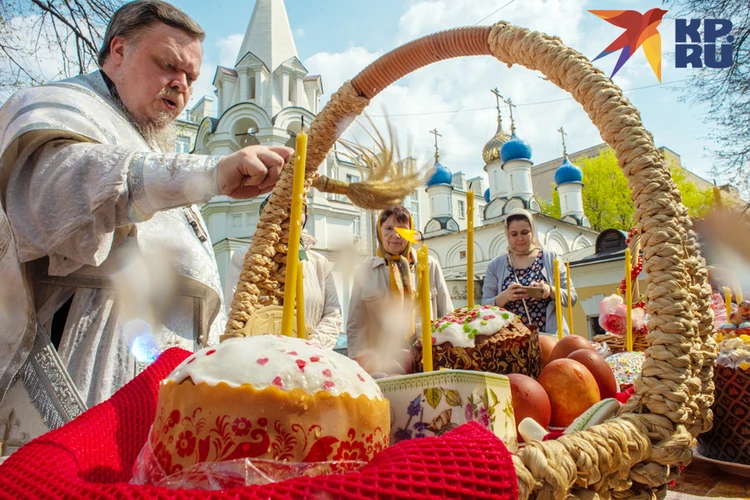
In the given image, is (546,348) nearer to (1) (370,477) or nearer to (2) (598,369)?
(2) (598,369)

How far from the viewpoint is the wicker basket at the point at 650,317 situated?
521 millimetres

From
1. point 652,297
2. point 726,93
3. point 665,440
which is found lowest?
point 665,440

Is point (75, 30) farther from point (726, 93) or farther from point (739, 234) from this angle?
point (726, 93)

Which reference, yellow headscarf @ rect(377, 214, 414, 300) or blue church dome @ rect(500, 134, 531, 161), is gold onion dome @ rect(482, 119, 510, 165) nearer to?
blue church dome @ rect(500, 134, 531, 161)

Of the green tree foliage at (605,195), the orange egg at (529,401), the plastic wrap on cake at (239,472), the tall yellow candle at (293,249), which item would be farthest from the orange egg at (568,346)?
the green tree foliage at (605,195)

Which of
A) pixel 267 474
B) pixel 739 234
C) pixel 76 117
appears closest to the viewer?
pixel 267 474

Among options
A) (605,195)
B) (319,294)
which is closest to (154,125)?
(319,294)

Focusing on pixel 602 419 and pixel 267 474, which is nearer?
pixel 267 474

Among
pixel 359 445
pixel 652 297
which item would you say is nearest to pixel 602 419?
pixel 652 297

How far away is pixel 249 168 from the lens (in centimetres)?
90

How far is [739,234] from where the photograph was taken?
191cm

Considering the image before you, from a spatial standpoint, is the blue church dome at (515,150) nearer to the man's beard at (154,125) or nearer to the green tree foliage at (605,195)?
the green tree foliage at (605,195)

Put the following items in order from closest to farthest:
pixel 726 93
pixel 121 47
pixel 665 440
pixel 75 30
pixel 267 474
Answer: pixel 267 474
pixel 665 440
pixel 121 47
pixel 75 30
pixel 726 93

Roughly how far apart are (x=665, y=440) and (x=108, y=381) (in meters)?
1.05
